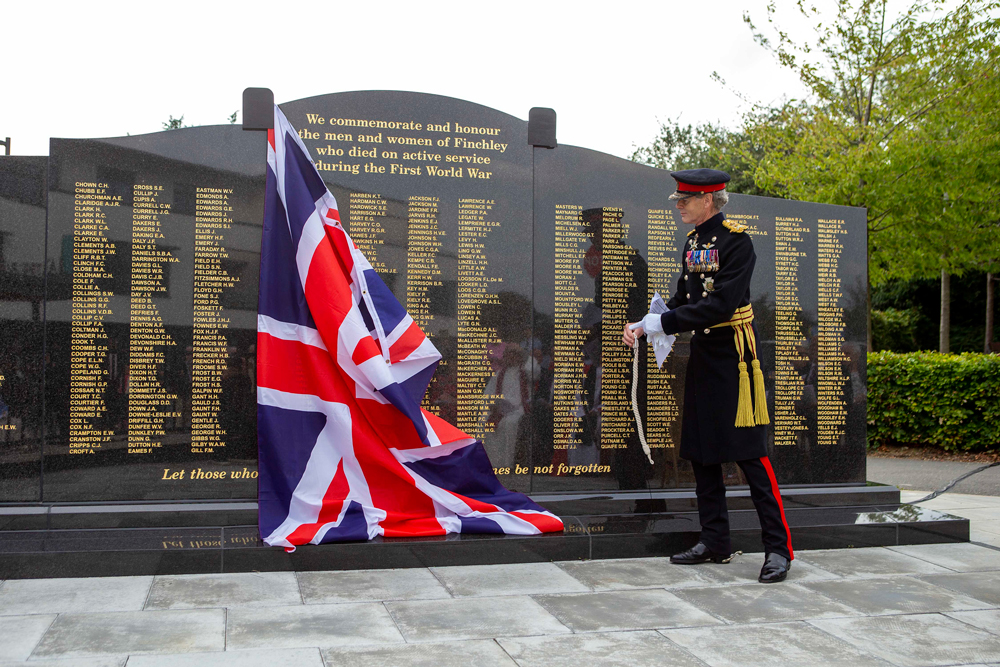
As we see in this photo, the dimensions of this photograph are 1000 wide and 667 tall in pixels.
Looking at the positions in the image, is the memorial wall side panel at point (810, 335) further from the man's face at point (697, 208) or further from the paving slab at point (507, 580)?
the paving slab at point (507, 580)

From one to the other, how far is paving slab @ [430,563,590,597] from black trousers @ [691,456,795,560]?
1.00 metres

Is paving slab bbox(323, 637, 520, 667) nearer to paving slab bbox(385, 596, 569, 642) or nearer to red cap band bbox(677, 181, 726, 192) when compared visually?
paving slab bbox(385, 596, 569, 642)

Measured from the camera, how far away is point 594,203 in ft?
19.3

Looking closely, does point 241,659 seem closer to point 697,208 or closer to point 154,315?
point 154,315

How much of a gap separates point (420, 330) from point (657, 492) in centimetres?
213

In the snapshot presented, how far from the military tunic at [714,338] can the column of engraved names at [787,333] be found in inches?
64.4

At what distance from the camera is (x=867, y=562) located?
4.94 metres

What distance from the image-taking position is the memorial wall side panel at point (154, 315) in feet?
16.4

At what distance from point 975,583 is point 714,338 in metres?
1.97

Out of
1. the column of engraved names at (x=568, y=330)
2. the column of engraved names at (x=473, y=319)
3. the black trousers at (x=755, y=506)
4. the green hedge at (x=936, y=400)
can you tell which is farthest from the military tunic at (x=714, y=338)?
the green hedge at (x=936, y=400)

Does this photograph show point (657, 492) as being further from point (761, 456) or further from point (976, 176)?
point (976, 176)

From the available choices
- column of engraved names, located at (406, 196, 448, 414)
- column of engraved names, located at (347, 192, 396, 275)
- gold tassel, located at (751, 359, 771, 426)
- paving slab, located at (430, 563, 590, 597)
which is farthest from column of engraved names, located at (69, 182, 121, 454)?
gold tassel, located at (751, 359, 771, 426)

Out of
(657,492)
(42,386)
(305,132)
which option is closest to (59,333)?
(42,386)

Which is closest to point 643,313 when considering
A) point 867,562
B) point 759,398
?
point 759,398
